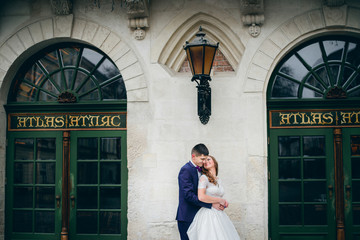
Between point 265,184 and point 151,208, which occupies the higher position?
point 265,184

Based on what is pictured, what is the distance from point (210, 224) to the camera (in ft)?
14.6

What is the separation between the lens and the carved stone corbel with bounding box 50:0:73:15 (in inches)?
227

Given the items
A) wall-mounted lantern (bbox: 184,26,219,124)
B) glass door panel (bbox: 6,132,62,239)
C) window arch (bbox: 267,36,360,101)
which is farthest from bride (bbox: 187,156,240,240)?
glass door panel (bbox: 6,132,62,239)

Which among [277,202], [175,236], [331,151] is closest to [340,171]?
[331,151]

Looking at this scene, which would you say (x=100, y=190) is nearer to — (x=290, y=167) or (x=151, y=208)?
(x=151, y=208)

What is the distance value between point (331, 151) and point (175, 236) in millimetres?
2884

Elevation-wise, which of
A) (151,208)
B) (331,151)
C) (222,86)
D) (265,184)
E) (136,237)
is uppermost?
(222,86)

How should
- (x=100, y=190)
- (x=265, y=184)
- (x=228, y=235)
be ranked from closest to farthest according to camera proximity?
(x=228, y=235) < (x=265, y=184) < (x=100, y=190)

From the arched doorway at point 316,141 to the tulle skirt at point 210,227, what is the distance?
4.57 ft

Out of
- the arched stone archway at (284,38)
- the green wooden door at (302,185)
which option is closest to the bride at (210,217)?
the green wooden door at (302,185)

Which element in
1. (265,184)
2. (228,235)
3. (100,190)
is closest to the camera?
(228,235)

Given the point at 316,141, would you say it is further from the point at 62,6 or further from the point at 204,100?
the point at 62,6

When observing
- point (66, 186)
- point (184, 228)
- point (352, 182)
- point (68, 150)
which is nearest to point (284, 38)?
point (352, 182)

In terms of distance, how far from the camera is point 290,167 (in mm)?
5684
